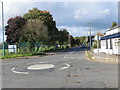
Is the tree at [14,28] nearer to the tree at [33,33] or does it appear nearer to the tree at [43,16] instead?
the tree at [33,33]

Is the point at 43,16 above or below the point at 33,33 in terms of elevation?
above

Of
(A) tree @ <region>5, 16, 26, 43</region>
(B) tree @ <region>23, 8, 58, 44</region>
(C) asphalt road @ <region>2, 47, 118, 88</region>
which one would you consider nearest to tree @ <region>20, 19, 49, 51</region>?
(A) tree @ <region>5, 16, 26, 43</region>

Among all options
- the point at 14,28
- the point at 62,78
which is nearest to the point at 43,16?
the point at 14,28

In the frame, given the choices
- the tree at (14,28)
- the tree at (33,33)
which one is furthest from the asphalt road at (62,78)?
the tree at (14,28)

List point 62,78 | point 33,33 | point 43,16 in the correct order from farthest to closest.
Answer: point 43,16 < point 33,33 < point 62,78

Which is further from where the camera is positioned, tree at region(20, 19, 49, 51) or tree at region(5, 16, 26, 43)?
tree at region(5, 16, 26, 43)

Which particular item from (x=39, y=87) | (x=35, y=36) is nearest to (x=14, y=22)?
(x=35, y=36)

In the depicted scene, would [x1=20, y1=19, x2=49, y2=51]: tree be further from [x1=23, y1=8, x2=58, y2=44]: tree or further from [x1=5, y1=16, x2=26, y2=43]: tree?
[x1=23, y1=8, x2=58, y2=44]: tree

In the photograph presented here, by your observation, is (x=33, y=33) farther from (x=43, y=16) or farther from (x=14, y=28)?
(x=43, y=16)

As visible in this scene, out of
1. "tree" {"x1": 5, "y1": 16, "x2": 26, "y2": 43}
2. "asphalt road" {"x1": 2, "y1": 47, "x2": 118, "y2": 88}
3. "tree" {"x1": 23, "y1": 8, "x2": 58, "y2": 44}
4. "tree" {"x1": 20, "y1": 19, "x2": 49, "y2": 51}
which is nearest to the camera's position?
"asphalt road" {"x1": 2, "y1": 47, "x2": 118, "y2": 88}

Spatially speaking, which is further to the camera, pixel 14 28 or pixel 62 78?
pixel 14 28

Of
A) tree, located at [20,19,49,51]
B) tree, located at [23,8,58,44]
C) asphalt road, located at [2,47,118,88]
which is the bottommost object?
asphalt road, located at [2,47,118,88]

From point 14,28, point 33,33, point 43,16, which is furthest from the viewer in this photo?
point 43,16

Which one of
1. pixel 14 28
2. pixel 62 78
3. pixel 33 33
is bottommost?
pixel 62 78
